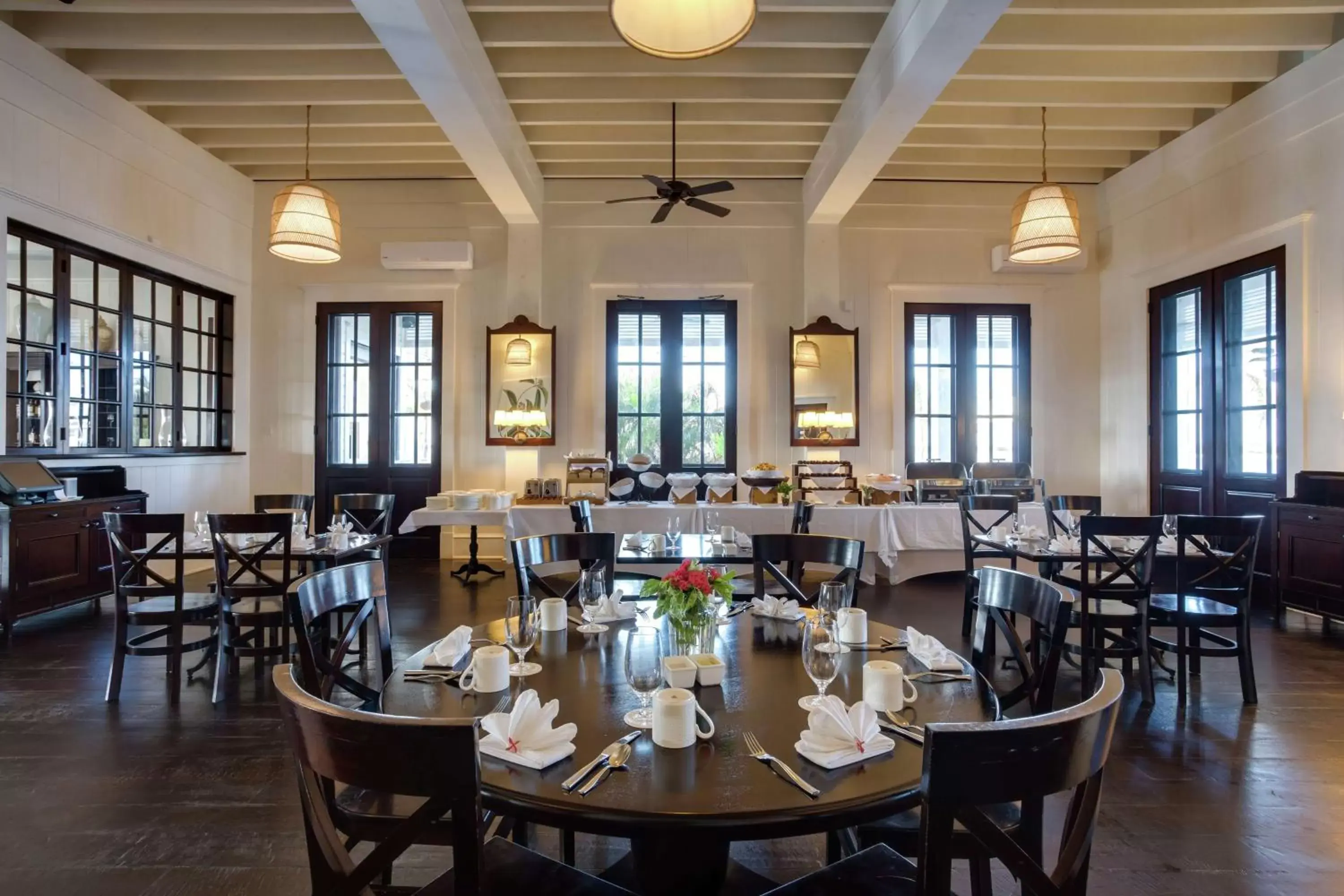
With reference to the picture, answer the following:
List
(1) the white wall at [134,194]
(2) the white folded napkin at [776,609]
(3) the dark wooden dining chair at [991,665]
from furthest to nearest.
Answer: (1) the white wall at [134,194] → (2) the white folded napkin at [776,609] → (3) the dark wooden dining chair at [991,665]

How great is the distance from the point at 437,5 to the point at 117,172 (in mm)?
3851

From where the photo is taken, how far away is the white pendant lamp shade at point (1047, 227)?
5852 millimetres

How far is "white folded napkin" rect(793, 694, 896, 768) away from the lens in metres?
1.30

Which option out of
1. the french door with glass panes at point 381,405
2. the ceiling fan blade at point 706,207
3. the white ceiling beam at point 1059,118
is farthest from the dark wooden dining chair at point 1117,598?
the french door with glass panes at point 381,405

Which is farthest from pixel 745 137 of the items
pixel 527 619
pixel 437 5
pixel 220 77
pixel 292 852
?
pixel 292 852

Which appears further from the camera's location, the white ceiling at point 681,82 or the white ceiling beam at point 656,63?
the white ceiling beam at point 656,63

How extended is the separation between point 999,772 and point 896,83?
5002mm

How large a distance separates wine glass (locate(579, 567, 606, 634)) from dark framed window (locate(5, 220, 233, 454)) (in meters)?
5.41

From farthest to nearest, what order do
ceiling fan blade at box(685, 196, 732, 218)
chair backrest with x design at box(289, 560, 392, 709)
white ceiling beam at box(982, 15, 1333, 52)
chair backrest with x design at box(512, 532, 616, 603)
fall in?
1. ceiling fan blade at box(685, 196, 732, 218)
2. white ceiling beam at box(982, 15, 1333, 52)
3. chair backrest with x design at box(512, 532, 616, 603)
4. chair backrest with x design at box(289, 560, 392, 709)

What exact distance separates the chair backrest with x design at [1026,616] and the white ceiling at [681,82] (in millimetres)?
4320

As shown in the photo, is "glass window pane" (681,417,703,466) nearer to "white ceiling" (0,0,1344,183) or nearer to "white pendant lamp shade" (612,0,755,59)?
"white ceiling" (0,0,1344,183)

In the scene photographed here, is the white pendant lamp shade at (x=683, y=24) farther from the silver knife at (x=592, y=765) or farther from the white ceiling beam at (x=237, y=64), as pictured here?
the white ceiling beam at (x=237, y=64)

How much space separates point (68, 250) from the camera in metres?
5.60

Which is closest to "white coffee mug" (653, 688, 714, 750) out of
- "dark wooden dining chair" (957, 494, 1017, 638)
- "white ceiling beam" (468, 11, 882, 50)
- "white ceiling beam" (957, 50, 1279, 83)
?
"dark wooden dining chair" (957, 494, 1017, 638)
